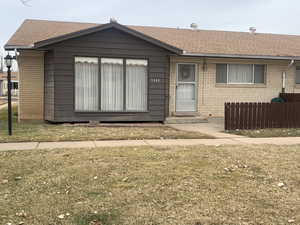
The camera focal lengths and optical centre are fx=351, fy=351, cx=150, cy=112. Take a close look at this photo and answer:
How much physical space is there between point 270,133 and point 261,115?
1.19 metres

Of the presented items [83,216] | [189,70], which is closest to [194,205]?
[83,216]

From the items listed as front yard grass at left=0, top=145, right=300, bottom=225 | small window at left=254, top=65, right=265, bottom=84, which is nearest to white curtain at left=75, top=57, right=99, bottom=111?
front yard grass at left=0, top=145, right=300, bottom=225

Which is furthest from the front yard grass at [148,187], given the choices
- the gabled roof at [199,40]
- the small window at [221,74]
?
the small window at [221,74]

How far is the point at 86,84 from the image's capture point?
1307cm

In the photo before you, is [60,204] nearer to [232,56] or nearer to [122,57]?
[122,57]

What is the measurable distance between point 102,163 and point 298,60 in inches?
519

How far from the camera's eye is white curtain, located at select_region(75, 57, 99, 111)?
42.4 feet

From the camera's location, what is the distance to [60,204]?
458cm

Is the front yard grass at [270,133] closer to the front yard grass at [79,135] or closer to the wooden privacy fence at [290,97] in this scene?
the front yard grass at [79,135]

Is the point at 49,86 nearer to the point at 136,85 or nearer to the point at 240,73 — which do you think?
the point at 136,85

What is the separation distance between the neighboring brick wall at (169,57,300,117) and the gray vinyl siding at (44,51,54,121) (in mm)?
5113

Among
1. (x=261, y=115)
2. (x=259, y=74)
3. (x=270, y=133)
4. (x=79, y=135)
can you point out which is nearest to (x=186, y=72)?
(x=259, y=74)

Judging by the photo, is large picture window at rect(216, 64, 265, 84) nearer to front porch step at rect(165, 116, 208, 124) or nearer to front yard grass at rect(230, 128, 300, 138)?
front porch step at rect(165, 116, 208, 124)

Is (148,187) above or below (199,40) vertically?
below
